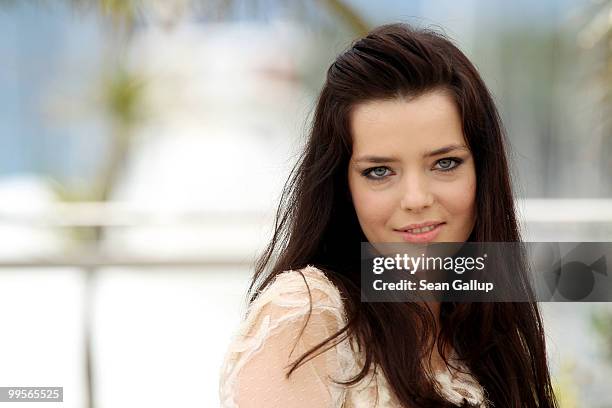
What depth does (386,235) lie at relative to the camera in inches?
40.8

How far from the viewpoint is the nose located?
3.25ft

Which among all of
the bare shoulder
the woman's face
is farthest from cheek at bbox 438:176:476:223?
the bare shoulder

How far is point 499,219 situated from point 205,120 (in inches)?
276

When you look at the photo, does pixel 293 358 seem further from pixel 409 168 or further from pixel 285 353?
pixel 409 168

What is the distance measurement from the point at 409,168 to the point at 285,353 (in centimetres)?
25

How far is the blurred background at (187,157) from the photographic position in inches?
85.8

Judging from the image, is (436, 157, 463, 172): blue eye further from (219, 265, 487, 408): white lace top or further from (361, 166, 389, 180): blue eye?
(219, 265, 487, 408): white lace top

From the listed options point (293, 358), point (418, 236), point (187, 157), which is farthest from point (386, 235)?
point (187, 157)

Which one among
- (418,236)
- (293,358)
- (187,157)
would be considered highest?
(187,157)

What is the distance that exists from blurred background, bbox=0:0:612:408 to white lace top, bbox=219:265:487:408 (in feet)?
0.32

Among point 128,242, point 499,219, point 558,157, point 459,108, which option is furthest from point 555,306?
point 128,242

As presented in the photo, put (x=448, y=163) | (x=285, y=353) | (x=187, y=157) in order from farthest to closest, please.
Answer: (x=187, y=157) → (x=448, y=163) → (x=285, y=353)

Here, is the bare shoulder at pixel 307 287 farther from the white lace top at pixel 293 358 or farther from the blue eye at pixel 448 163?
the blue eye at pixel 448 163

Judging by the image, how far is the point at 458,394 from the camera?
1.04 m
